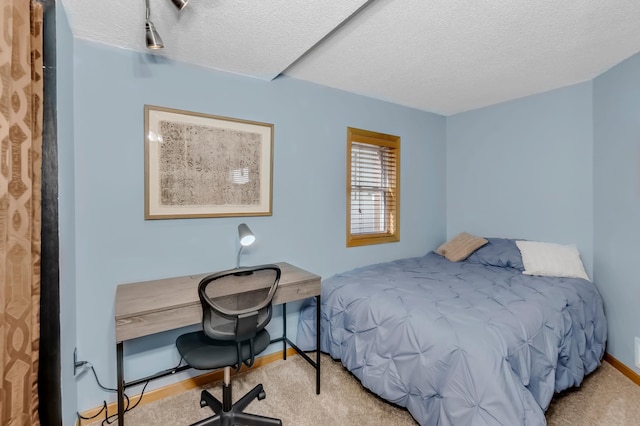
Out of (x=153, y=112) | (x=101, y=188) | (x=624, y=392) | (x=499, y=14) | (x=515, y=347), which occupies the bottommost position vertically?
(x=624, y=392)

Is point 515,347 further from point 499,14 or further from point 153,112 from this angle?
point 153,112

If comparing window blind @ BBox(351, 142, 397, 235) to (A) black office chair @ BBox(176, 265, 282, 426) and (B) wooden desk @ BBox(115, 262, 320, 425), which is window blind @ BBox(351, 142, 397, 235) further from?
(A) black office chair @ BBox(176, 265, 282, 426)

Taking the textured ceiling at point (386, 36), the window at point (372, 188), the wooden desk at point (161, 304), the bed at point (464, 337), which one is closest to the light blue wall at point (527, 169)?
the textured ceiling at point (386, 36)

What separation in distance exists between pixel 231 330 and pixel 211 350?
0.18m

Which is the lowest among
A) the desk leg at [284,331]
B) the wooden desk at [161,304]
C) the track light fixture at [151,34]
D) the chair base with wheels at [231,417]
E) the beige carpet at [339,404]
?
the beige carpet at [339,404]

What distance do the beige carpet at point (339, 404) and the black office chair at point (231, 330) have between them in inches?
8.6

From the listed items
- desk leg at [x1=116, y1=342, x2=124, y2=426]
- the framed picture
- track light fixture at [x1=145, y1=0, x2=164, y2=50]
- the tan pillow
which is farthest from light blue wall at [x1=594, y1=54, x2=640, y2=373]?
desk leg at [x1=116, y1=342, x2=124, y2=426]

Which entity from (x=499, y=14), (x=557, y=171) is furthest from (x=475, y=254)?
(x=499, y=14)

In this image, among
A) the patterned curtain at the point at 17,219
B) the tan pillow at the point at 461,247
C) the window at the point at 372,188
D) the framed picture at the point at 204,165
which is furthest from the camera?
the tan pillow at the point at 461,247

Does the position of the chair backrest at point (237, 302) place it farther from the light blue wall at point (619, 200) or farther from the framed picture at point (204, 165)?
the light blue wall at point (619, 200)

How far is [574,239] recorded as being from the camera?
9.10 ft

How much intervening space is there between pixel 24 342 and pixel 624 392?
11.1ft

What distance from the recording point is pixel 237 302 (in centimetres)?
169

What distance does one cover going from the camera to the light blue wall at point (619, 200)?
87.7 inches
